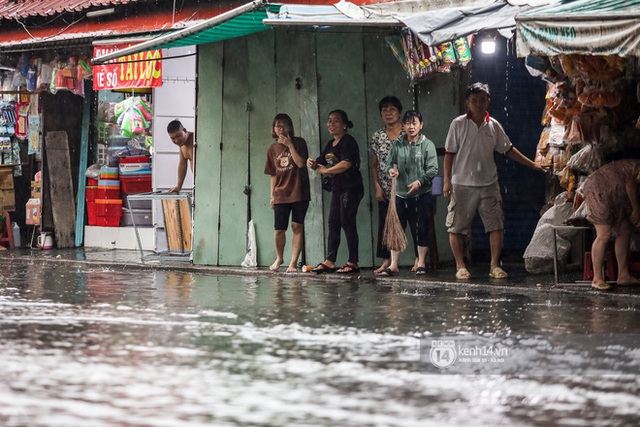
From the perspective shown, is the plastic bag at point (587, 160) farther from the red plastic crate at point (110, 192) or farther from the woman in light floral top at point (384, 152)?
the red plastic crate at point (110, 192)

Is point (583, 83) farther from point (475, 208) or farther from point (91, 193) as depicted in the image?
point (91, 193)

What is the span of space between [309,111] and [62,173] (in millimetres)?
7561

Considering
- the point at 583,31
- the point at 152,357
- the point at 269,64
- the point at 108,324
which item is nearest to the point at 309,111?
the point at 269,64

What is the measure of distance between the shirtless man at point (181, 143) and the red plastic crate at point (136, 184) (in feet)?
10.4

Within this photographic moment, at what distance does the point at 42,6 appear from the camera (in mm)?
23625

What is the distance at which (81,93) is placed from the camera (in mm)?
22125

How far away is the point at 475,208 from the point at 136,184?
8.47 m

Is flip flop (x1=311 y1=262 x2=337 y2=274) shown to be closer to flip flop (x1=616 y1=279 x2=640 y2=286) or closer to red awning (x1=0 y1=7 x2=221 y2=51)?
flip flop (x1=616 y1=279 x2=640 y2=286)

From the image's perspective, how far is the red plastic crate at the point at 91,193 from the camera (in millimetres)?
22625

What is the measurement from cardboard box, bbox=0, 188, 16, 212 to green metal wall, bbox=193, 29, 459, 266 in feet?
22.7

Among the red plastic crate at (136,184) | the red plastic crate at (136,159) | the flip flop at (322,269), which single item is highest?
the red plastic crate at (136,159)

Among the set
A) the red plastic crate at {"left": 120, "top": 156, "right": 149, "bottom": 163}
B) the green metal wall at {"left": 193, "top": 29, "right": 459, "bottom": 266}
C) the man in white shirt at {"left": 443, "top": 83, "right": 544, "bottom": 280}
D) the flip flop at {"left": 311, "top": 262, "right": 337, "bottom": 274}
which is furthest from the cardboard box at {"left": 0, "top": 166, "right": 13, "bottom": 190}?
the man in white shirt at {"left": 443, "top": 83, "right": 544, "bottom": 280}

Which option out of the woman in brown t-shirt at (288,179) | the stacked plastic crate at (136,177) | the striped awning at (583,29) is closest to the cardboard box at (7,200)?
the stacked plastic crate at (136,177)

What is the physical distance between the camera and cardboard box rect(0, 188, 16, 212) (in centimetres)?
2362
